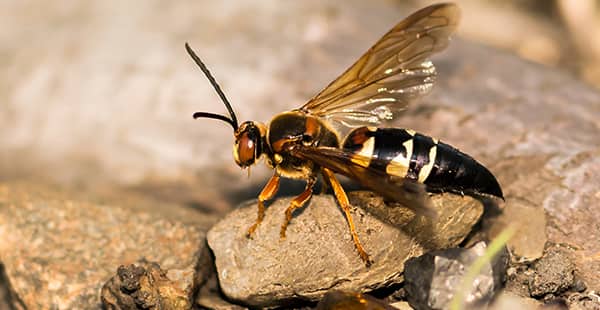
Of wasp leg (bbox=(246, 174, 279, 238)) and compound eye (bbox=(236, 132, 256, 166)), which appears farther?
compound eye (bbox=(236, 132, 256, 166))

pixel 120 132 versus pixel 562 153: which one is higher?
pixel 120 132

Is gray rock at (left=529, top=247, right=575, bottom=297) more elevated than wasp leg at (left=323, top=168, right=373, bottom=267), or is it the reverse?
wasp leg at (left=323, top=168, right=373, bottom=267)

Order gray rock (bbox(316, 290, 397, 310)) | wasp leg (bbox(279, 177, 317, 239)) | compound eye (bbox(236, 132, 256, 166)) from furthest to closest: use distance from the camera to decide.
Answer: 1. compound eye (bbox(236, 132, 256, 166))
2. wasp leg (bbox(279, 177, 317, 239))
3. gray rock (bbox(316, 290, 397, 310))

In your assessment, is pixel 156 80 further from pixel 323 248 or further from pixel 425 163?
pixel 425 163

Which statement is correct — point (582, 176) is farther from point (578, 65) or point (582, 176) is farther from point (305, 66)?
point (578, 65)

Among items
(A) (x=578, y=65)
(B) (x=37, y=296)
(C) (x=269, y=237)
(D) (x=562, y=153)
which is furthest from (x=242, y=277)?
(A) (x=578, y=65)

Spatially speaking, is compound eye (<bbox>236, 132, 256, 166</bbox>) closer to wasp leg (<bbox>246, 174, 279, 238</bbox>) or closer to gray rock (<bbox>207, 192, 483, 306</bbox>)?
wasp leg (<bbox>246, 174, 279, 238</bbox>)

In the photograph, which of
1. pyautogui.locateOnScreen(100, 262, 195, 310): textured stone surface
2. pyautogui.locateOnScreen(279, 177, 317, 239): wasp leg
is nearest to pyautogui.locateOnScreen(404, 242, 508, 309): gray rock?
pyautogui.locateOnScreen(279, 177, 317, 239): wasp leg
